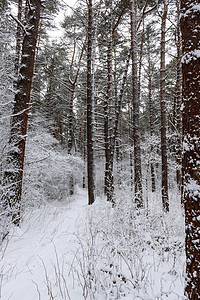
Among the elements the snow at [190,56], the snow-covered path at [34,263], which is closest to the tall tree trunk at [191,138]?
the snow at [190,56]

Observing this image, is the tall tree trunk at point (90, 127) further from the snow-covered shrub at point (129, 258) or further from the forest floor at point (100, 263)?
the snow-covered shrub at point (129, 258)

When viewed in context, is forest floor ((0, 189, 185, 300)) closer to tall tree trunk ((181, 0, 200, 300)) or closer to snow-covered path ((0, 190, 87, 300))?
snow-covered path ((0, 190, 87, 300))

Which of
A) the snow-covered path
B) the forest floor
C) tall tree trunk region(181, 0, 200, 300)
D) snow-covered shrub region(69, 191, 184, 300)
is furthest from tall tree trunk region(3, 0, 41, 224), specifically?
tall tree trunk region(181, 0, 200, 300)

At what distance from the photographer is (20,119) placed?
514cm

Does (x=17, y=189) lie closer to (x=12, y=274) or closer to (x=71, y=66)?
(x=12, y=274)

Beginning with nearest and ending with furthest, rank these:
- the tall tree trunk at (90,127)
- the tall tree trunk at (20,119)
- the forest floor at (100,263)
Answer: the forest floor at (100,263) < the tall tree trunk at (20,119) < the tall tree trunk at (90,127)

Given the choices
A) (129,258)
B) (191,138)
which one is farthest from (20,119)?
(191,138)

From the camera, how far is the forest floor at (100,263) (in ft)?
7.25

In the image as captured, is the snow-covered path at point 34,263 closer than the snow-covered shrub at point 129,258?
No

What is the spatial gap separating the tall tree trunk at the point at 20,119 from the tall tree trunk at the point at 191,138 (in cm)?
411

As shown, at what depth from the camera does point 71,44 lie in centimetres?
1486

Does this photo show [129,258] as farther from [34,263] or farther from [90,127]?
[90,127]

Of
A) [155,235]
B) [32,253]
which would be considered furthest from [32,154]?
[155,235]

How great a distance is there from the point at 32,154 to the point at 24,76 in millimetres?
2854
